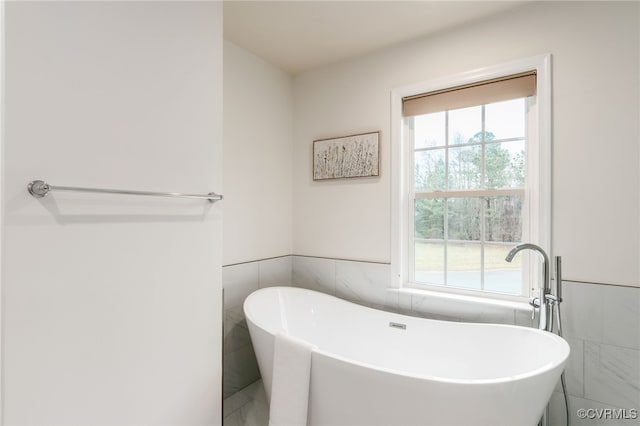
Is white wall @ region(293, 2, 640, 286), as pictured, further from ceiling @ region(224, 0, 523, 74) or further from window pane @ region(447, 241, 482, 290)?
window pane @ region(447, 241, 482, 290)

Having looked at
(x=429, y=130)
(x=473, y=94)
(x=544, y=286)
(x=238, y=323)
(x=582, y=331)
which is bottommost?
(x=238, y=323)

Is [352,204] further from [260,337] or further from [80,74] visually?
[80,74]

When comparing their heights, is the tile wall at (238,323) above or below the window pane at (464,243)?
below

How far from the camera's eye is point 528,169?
199 centimetres

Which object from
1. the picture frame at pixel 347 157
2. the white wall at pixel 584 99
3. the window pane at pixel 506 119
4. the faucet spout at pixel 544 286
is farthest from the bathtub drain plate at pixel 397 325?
the window pane at pixel 506 119

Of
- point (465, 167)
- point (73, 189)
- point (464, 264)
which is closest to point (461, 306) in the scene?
point (464, 264)

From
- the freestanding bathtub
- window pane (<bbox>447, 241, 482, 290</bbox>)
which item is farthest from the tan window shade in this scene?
the freestanding bathtub

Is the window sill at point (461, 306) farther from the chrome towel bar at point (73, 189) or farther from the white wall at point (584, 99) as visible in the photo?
the chrome towel bar at point (73, 189)

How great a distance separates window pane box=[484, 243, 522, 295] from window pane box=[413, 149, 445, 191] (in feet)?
1.76

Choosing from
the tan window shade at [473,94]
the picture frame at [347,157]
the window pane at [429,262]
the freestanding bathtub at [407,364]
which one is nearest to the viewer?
the freestanding bathtub at [407,364]

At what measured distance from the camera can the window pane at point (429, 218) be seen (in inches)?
89.9

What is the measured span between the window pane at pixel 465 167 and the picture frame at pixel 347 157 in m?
0.52

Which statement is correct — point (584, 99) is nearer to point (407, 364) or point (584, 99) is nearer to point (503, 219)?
point (503, 219)

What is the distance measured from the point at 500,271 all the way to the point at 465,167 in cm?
71
